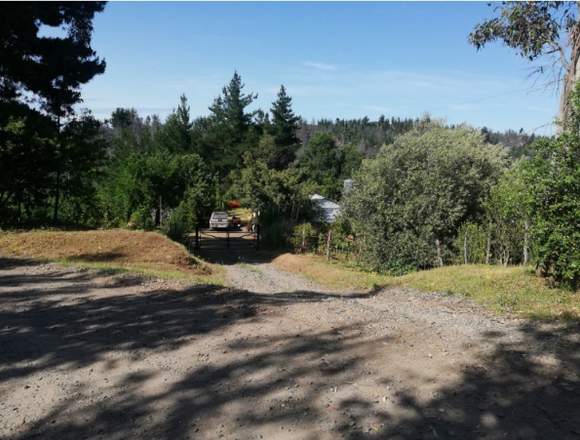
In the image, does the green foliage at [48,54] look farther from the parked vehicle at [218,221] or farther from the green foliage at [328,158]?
the green foliage at [328,158]

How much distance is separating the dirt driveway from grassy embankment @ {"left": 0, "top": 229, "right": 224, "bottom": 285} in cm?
605

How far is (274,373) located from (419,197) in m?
13.7

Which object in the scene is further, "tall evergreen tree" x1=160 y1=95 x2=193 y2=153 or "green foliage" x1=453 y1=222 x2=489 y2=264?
"tall evergreen tree" x1=160 y1=95 x2=193 y2=153

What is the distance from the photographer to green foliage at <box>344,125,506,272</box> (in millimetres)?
17141

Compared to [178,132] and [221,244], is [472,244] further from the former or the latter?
[178,132]

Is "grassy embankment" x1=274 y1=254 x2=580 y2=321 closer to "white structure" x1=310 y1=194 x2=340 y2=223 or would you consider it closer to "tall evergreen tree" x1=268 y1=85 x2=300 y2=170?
"white structure" x1=310 y1=194 x2=340 y2=223

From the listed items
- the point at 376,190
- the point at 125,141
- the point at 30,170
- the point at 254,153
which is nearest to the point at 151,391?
the point at 376,190

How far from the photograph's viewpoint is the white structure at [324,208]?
33.8 meters

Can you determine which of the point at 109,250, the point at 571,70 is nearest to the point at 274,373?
the point at 109,250

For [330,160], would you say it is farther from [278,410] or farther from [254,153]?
[278,410]

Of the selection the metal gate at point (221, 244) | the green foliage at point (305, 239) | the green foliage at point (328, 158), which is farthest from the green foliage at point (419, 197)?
the green foliage at point (328, 158)

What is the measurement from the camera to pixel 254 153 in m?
53.2

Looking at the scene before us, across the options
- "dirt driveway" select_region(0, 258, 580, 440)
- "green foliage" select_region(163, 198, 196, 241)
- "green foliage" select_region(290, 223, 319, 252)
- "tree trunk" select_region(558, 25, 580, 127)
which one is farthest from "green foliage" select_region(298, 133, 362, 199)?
"dirt driveway" select_region(0, 258, 580, 440)

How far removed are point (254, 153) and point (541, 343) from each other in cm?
4864
